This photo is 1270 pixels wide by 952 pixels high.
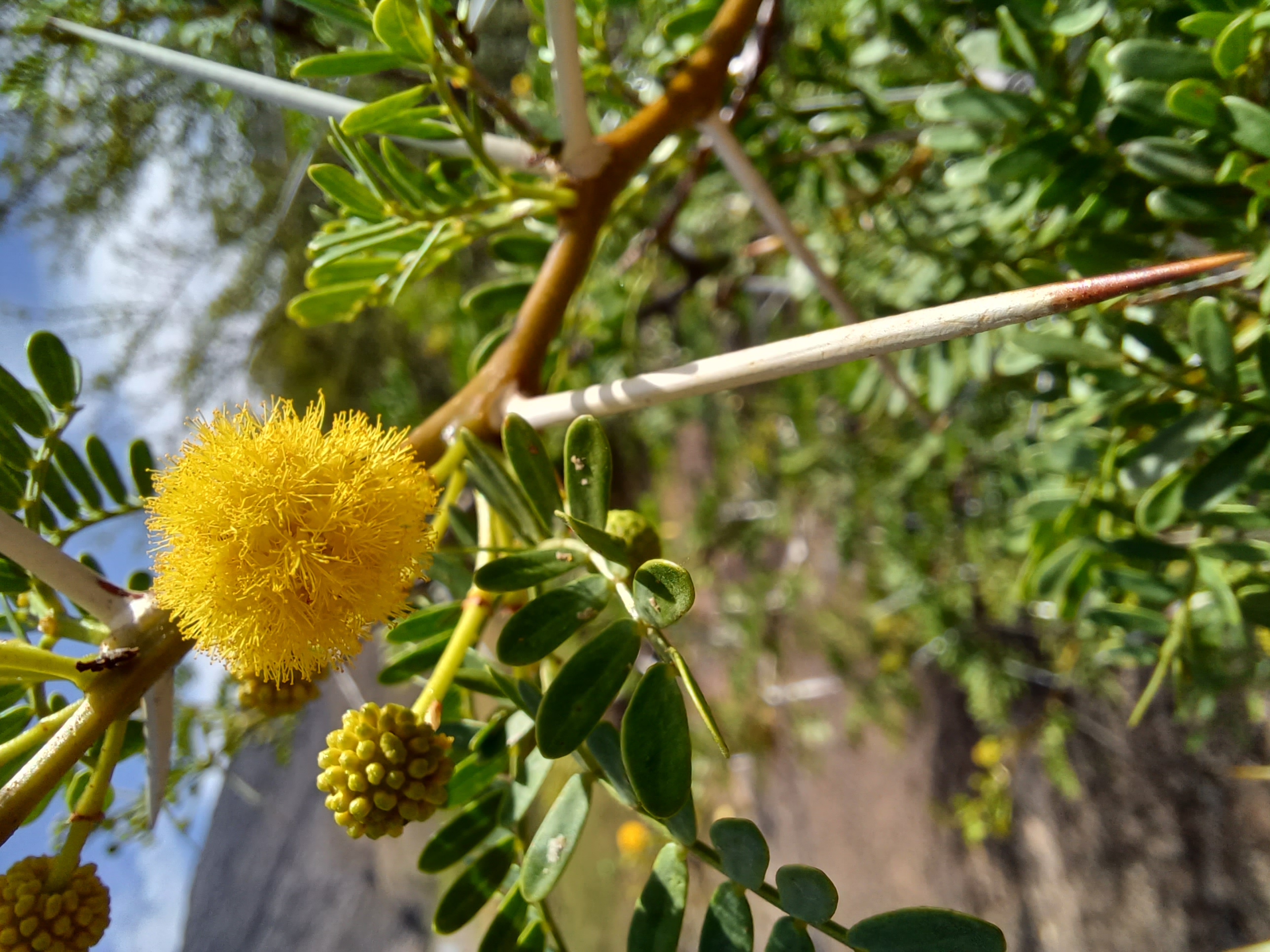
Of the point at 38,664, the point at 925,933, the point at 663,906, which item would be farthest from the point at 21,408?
the point at 925,933

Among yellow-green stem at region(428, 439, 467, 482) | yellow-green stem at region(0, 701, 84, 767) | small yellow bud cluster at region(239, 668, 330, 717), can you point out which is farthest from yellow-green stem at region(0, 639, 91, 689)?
yellow-green stem at region(428, 439, 467, 482)

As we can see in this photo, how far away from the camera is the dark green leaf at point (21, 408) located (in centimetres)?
55

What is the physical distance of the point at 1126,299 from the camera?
0.60 m

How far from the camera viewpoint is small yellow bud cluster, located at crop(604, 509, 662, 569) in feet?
1.64

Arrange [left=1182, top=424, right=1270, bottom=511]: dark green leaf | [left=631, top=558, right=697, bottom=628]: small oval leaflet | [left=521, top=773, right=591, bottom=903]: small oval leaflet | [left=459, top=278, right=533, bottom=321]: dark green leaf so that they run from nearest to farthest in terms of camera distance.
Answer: [left=631, top=558, right=697, bottom=628]: small oval leaflet
[left=521, top=773, right=591, bottom=903]: small oval leaflet
[left=1182, top=424, right=1270, bottom=511]: dark green leaf
[left=459, top=278, right=533, bottom=321]: dark green leaf

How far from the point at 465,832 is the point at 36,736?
28 cm

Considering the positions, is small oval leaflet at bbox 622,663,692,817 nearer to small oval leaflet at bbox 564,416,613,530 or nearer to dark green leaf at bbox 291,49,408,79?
small oval leaflet at bbox 564,416,613,530

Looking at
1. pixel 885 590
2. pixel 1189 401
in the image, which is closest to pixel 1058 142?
pixel 1189 401

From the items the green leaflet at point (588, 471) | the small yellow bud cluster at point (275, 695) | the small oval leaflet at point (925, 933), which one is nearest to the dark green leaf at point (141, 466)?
the small yellow bud cluster at point (275, 695)

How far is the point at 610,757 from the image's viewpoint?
1.65 ft

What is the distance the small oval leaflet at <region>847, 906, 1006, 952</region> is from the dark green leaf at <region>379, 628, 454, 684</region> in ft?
1.10

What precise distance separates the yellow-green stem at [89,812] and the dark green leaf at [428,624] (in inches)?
6.6

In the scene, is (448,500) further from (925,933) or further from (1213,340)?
(1213,340)

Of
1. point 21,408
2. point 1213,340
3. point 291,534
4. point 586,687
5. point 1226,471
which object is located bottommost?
point 1226,471
